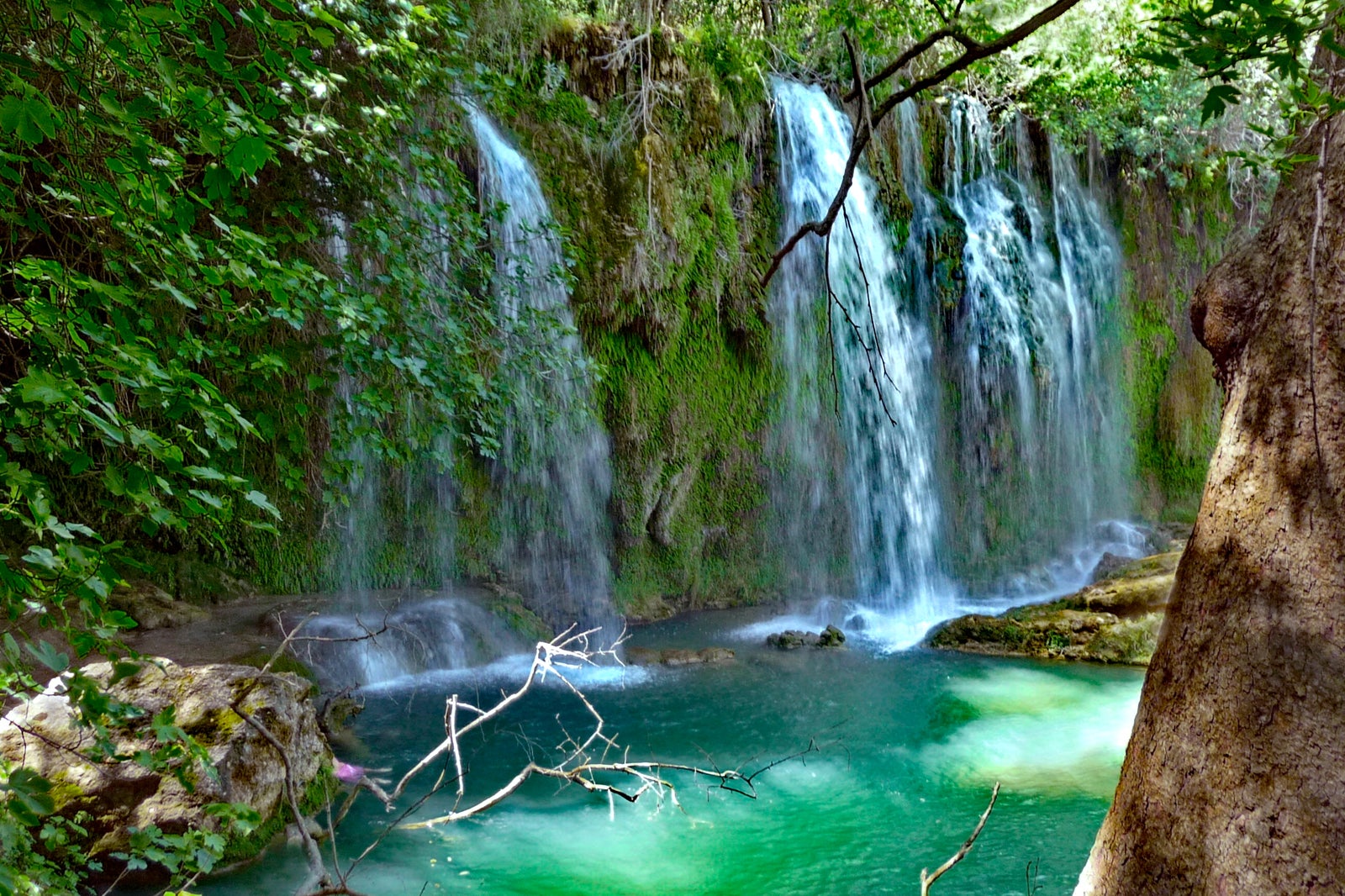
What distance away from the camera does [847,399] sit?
38.3 ft

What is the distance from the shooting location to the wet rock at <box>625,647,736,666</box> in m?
8.52

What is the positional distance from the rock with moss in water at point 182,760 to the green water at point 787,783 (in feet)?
1.15

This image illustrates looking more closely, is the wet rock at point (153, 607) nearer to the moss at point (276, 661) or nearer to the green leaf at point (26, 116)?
the moss at point (276, 661)

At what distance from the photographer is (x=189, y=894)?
2.18 meters

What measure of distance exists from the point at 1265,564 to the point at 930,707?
18.1 feet

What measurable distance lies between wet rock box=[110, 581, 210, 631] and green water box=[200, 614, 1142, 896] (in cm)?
163

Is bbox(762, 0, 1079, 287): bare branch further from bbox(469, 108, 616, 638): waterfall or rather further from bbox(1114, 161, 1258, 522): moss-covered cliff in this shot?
bbox(1114, 161, 1258, 522): moss-covered cliff

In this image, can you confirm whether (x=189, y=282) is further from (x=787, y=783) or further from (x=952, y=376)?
(x=952, y=376)

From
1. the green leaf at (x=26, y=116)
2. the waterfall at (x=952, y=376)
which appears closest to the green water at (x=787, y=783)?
the waterfall at (x=952, y=376)

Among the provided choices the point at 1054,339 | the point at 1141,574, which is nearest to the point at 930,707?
the point at 1141,574

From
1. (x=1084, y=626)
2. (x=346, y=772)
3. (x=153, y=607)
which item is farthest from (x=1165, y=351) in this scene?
(x=153, y=607)

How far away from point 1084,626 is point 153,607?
8545 millimetres

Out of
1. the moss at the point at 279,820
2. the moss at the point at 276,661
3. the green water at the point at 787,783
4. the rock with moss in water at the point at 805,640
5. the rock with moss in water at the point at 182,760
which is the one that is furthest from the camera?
the rock with moss in water at the point at 805,640

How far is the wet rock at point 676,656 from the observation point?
852 centimetres
